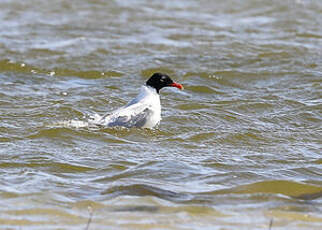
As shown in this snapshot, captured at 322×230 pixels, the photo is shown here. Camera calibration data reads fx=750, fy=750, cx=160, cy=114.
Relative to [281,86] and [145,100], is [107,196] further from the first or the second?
[281,86]

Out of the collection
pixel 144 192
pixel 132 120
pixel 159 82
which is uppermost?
pixel 159 82

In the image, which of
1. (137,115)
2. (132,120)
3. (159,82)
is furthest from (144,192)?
(159,82)

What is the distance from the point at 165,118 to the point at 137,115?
0.78 meters

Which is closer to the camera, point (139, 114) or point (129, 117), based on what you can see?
point (129, 117)

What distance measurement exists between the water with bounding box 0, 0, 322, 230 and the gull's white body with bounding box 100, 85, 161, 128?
155mm

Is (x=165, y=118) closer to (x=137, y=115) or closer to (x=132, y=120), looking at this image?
(x=137, y=115)

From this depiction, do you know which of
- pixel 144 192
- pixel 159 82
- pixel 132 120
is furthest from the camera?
pixel 159 82

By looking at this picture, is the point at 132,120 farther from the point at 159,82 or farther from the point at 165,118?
the point at 159,82

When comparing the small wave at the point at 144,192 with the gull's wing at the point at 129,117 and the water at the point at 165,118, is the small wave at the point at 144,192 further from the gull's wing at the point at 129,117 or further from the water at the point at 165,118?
the gull's wing at the point at 129,117

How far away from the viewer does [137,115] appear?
33.9ft

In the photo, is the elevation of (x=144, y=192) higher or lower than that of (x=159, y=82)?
lower

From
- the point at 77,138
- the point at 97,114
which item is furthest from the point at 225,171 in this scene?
the point at 97,114

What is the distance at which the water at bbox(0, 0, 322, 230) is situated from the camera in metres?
6.98

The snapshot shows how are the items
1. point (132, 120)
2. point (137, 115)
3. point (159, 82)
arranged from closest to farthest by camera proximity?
point (132, 120) < point (137, 115) < point (159, 82)
